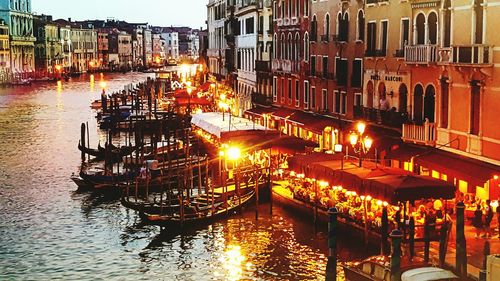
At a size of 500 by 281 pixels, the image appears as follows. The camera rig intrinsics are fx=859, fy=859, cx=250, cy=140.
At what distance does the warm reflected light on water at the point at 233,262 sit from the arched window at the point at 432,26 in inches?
262

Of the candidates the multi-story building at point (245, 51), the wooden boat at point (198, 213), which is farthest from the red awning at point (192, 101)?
the wooden boat at point (198, 213)

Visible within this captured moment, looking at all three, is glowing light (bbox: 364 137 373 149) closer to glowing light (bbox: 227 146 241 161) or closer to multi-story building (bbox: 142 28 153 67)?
glowing light (bbox: 227 146 241 161)

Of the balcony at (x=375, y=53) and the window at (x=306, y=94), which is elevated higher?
the balcony at (x=375, y=53)

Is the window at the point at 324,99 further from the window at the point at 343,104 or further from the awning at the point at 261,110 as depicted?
the awning at the point at 261,110

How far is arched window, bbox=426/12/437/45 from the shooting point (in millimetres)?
20062

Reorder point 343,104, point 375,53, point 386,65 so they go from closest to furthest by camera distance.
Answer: point 386,65 → point 375,53 → point 343,104

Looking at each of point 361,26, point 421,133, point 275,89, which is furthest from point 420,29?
point 275,89

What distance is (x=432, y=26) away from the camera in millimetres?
20188

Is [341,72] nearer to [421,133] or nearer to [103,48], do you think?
[421,133]

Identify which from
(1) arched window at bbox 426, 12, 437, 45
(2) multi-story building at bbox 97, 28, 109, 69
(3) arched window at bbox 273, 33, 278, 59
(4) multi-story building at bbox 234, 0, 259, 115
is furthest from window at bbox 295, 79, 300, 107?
(2) multi-story building at bbox 97, 28, 109, 69

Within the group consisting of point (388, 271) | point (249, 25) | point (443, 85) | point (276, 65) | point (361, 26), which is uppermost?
point (249, 25)

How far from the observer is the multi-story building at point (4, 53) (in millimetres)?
90062

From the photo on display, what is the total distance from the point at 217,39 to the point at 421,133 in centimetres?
3906

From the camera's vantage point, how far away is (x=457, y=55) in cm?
1848
